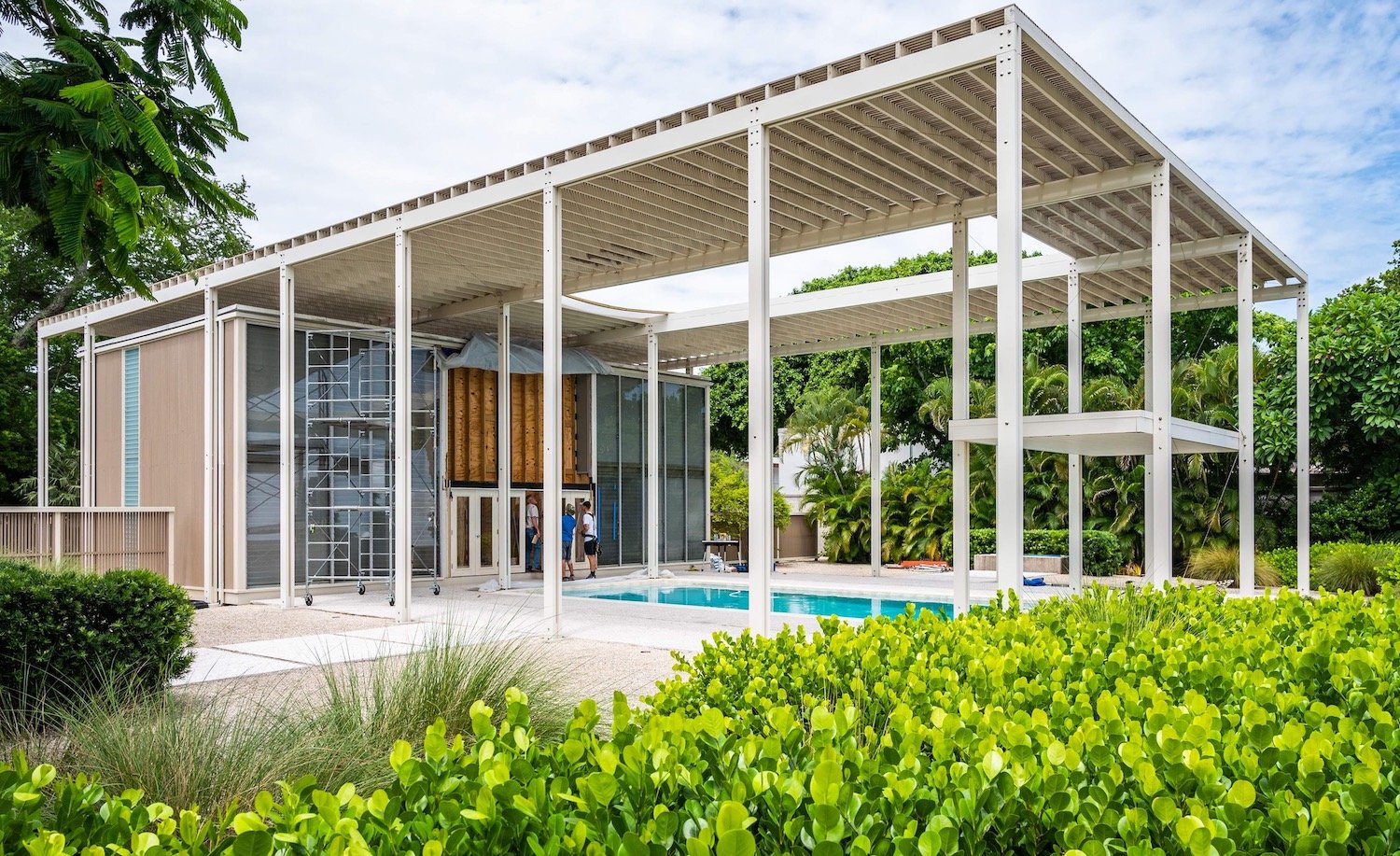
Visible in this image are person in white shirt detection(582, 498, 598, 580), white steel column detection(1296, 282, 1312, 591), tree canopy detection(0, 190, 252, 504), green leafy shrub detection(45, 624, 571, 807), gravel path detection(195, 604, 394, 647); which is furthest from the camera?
tree canopy detection(0, 190, 252, 504)

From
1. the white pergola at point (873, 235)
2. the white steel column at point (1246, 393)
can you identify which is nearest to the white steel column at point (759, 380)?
the white pergola at point (873, 235)

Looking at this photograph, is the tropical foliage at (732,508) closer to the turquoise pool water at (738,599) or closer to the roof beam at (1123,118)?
the turquoise pool water at (738,599)

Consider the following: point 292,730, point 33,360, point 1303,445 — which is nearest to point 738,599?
point 1303,445

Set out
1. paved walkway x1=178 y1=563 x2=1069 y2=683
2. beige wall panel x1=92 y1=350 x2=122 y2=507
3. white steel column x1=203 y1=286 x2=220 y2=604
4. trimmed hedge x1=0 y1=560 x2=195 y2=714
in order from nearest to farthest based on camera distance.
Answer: trimmed hedge x1=0 y1=560 x2=195 y2=714 → paved walkway x1=178 y1=563 x2=1069 y2=683 → white steel column x1=203 y1=286 x2=220 y2=604 → beige wall panel x1=92 y1=350 x2=122 y2=507

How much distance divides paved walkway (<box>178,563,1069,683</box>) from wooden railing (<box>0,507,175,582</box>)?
8.52ft

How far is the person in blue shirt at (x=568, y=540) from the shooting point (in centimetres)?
1930

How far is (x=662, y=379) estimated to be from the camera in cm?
2191

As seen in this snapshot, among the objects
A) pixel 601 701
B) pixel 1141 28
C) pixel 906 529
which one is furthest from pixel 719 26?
pixel 601 701

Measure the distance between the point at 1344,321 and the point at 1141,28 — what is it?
210 inches

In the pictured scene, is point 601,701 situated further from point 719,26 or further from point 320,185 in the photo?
point 320,185

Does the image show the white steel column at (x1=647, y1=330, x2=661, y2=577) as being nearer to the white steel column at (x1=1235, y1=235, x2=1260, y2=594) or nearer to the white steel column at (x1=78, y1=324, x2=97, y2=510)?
the white steel column at (x1=1235, y1=235, x2=1260, y2=594)

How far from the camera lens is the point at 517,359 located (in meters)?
19.1

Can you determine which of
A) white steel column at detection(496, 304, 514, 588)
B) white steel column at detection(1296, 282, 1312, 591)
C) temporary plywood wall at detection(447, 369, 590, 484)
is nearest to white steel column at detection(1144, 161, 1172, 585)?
white steel column at detection(1296, 282, 1312, 591)

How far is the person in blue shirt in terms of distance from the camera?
1930 cm
